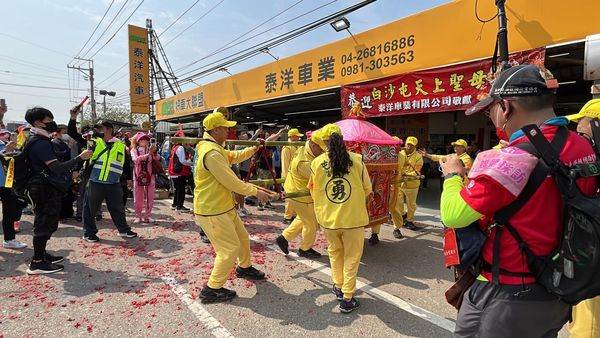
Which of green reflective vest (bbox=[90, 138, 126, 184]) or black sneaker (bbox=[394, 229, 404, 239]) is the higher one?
green reflective vest (bbox=[90, 138, 126, 184])

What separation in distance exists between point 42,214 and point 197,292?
90.6 inches

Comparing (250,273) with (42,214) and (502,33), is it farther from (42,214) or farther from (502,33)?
(502,33)

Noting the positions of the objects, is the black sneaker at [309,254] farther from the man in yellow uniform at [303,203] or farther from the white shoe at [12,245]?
the white shoe at [12,245]

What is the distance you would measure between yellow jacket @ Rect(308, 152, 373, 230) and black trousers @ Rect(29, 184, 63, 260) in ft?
11.3

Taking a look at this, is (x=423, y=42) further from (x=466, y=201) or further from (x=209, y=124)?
(x=466, y=201)

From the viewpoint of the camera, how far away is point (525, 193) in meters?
1.42

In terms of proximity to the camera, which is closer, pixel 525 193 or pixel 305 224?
pixel 525 193

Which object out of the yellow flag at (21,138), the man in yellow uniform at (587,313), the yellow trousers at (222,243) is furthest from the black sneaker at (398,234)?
the yellow flag at (21,138)

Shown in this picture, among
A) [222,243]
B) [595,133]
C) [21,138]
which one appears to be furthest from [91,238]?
[595,133]

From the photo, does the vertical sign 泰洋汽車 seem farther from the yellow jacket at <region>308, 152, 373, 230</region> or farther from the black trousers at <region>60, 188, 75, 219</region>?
the yellow jacket at <region>308, 152, 373, 230</region>

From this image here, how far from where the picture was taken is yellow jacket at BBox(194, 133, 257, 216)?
12.0 ft

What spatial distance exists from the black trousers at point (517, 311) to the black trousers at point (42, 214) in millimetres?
4914

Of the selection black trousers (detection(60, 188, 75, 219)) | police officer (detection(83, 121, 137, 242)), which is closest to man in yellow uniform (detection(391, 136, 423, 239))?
police officer (detection(83, 121, 137, 242))

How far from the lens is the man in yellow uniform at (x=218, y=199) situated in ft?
12.0
